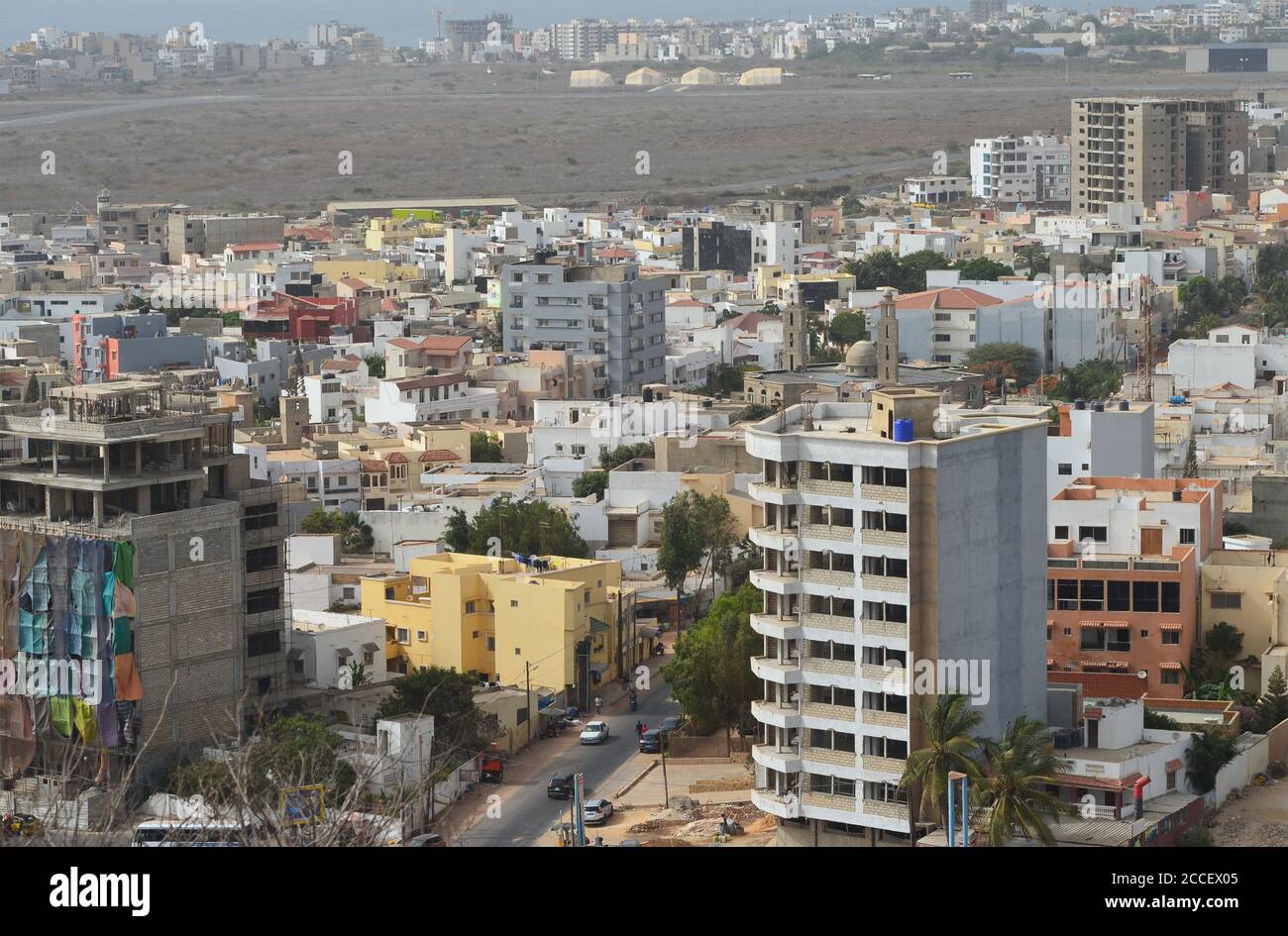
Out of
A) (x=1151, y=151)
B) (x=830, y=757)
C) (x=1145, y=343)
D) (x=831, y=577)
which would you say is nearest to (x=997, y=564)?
(x=831, y=577)

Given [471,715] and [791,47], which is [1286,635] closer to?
[471,715]

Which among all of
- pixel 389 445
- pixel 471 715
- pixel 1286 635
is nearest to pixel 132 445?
pixel 471 715

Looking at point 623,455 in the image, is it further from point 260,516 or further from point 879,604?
point 879,604

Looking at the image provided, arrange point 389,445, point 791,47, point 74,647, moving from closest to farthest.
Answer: point 74,647 < point 389,445 < point 791,47

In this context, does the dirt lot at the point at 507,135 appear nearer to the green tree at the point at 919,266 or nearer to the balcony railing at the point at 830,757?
the green tree at the point at 919,266

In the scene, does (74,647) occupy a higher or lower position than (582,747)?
higher
